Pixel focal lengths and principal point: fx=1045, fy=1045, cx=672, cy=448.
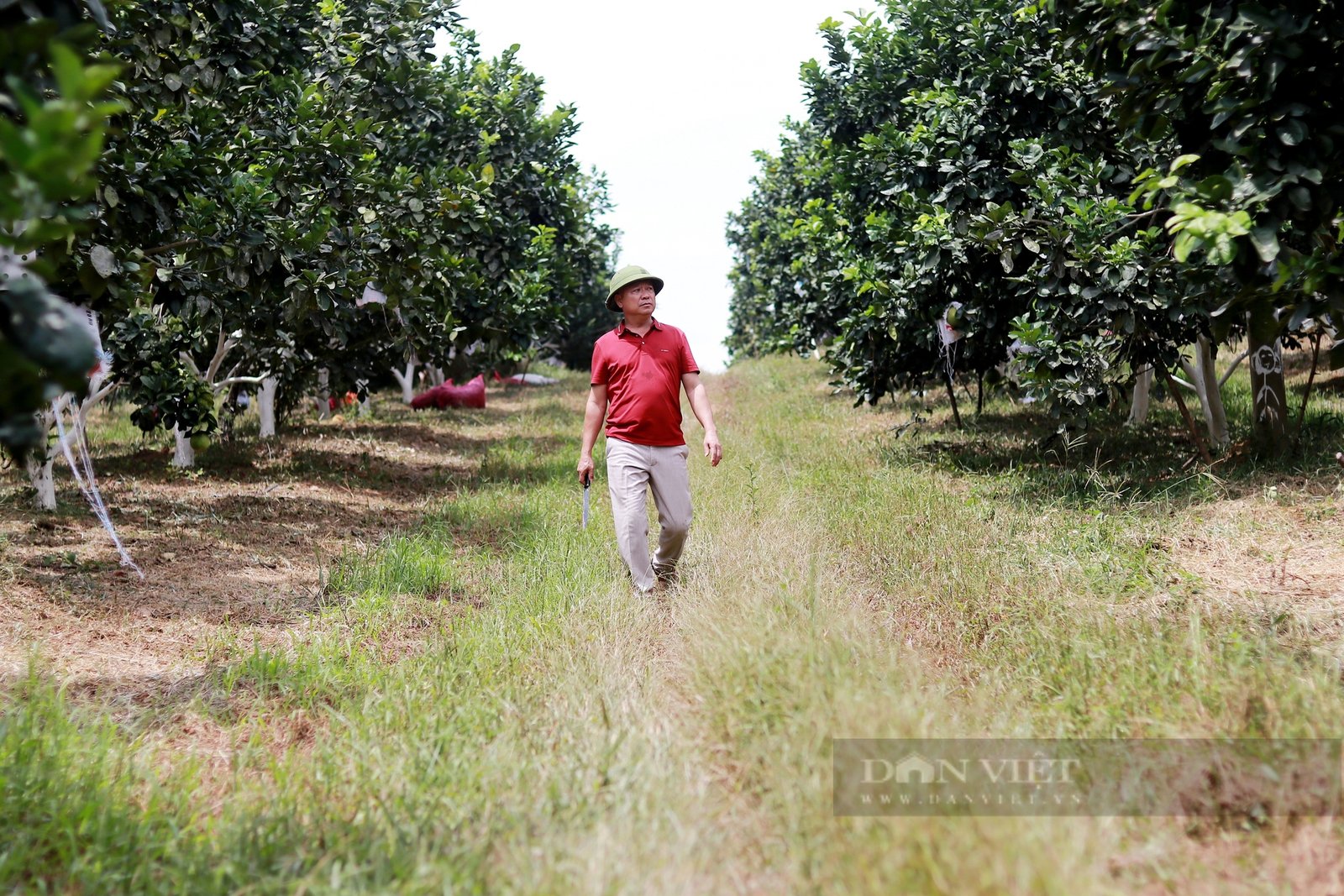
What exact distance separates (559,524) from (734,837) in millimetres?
5970

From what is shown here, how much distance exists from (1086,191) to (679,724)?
6.90 m

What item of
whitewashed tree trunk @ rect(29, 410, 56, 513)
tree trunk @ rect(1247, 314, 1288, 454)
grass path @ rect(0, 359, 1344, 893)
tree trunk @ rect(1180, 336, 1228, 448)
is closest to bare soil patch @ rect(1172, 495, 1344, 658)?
grass path @ rect(0, 359, 1344, 893)

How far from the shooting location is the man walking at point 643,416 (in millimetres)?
6262

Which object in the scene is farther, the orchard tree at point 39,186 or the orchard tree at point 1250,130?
the orchard tree at point 1250,130

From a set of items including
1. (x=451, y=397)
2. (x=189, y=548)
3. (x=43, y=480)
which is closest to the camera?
(x=189, y=548)

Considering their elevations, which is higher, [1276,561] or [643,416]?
[643,416]

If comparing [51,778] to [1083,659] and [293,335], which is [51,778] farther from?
[293,335]

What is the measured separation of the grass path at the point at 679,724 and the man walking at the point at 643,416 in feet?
1.39

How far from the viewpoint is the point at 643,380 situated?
6258mm

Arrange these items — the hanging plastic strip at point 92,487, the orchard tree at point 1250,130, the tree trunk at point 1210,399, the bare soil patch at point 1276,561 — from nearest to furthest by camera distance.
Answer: the orchard tree at point 1250,130 < the bare soil patch at point 1276,561 < the hanging plastic strip at point 92,487 < the tree trunk at point 1210,399

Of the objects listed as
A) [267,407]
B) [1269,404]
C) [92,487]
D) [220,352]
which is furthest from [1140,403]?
[267,407]

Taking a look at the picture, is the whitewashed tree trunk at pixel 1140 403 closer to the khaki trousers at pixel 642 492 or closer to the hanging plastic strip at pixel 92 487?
the khaki trousers at pixel 642 492

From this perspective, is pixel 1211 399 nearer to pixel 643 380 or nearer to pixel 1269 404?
pixel 1269 404

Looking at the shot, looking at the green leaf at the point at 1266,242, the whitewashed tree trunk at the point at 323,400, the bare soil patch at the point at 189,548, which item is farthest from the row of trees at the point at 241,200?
the green leaf at the point at 1266,242
